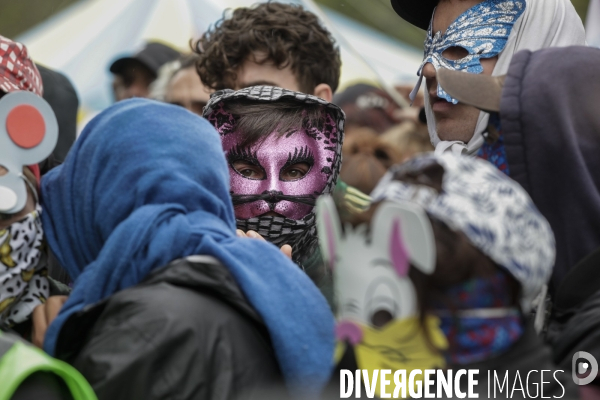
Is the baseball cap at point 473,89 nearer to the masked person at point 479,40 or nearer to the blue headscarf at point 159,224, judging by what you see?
the blue headscarf at point 159,224

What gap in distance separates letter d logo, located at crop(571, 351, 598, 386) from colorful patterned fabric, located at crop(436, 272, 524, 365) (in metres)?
0.33

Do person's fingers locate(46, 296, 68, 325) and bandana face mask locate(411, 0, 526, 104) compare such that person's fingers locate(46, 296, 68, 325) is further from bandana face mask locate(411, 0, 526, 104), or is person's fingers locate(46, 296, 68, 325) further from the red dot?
bandana face mask locate(411, 0, 526, 104)

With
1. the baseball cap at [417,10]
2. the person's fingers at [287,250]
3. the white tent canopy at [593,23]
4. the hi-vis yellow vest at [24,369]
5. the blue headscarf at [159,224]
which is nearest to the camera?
the hi-vis yellow vest at [24,369]

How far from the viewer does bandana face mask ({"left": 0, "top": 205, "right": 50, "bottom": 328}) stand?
6.12 feet

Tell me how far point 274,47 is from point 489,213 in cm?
231

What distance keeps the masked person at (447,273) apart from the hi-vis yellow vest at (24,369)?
51cm

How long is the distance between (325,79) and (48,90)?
1.41m

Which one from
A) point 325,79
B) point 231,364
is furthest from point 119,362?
point 325,79

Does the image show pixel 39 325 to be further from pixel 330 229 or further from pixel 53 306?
pixel 330 229

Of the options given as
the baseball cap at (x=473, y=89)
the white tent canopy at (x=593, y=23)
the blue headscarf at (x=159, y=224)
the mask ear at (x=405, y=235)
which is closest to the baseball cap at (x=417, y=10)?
the white tent canopy at (x=593, y=23)

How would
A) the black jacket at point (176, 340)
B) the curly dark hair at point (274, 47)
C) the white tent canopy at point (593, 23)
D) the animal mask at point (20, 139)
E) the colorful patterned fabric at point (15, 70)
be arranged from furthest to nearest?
the white tent canopy at point (593, 23)
the curly dark hair at point (274, 47)
the colorful patterned fabric at point (15, 70)
the animal mask at point (20, 139)
the black jacket at point (176, 340)

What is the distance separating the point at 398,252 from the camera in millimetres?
1325

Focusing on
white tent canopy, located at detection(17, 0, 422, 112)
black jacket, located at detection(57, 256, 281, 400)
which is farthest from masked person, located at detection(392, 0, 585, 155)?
white tent canopy, located at detection(17, 0, 422, 112)

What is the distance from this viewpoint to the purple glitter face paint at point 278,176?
9.18 feet
